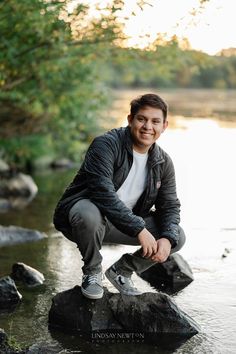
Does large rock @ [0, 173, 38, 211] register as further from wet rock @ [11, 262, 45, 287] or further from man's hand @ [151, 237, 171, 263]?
man's hand @ [151, 237, 171, 263]

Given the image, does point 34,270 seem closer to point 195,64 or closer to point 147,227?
point 147,227

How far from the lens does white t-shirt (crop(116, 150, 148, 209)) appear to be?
5.16 meters

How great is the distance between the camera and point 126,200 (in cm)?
524

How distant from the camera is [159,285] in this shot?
6391mm

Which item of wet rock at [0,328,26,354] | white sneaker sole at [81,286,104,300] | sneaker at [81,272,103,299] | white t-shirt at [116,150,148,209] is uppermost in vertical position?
white t-shirt at [116,150,148,209]

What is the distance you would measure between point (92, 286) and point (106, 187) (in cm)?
81

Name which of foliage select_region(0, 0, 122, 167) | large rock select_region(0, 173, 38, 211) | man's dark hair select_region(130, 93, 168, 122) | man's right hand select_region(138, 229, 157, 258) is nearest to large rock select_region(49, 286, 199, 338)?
man's right hand select_region(138, 229, 157, 258)

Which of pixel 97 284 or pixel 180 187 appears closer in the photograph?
pixel 97 284

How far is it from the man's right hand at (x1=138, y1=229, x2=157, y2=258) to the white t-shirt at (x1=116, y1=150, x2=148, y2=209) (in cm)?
40

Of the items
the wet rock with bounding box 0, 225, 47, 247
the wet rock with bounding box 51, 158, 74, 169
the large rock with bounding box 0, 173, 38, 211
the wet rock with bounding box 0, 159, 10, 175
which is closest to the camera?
the wet rock with bounding box 0, 225, 47, 247

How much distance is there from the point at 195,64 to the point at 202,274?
7.26 m

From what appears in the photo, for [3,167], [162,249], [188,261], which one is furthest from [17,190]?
[162,249]

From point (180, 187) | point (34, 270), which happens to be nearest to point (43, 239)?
point (34, 270)

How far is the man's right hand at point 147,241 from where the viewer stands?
491 centimetres
